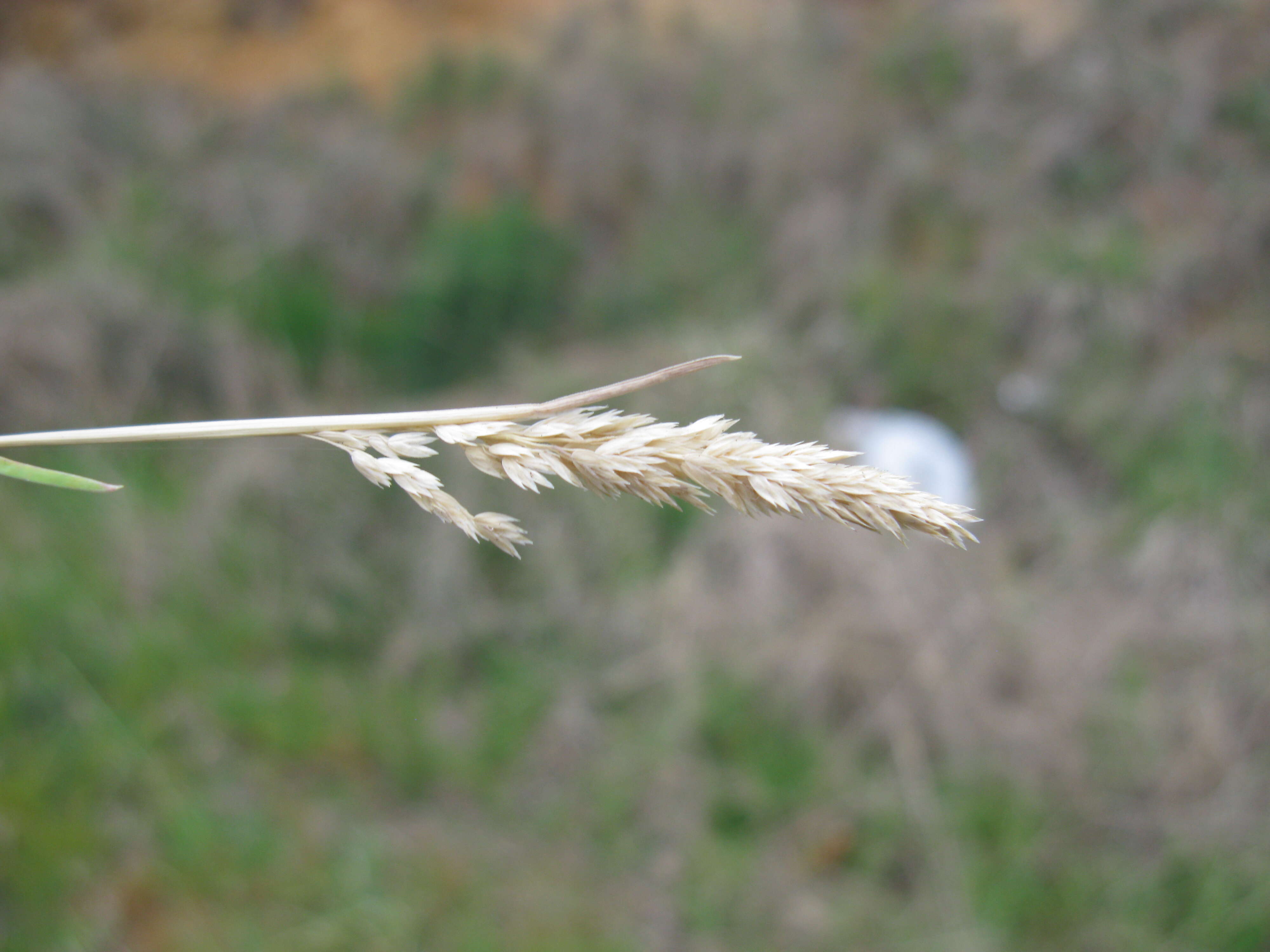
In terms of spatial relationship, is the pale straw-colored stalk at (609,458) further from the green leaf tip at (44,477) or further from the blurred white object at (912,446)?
the blurred white object at (912,446)

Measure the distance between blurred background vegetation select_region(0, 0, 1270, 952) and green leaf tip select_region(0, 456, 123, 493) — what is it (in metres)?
2.53

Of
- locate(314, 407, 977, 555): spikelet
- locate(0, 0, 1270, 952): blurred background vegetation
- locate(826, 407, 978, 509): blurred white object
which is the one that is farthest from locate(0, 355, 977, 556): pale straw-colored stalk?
locate(826, 407, 978, 509): blurred white object

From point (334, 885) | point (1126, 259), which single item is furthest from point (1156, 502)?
point (334, 885)

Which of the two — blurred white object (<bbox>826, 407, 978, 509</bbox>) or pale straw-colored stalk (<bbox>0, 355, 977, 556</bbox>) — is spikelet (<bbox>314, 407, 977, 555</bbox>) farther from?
blurred white object (<bbox>826, 407, 978, 509</bbox>)

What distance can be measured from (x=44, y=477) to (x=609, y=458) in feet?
1.11

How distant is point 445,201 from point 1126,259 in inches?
162

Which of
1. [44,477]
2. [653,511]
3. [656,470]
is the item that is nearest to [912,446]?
[653,511]

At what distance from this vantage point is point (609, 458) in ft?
1.76

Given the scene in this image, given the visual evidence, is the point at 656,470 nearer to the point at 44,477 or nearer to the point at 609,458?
the point at 609,458

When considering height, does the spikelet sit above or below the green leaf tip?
below

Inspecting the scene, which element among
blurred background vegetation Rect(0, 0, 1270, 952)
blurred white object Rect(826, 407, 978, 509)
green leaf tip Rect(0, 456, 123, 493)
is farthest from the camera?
blurred white object Rect(826, 407, 978, 509)

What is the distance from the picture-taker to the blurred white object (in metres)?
4.02

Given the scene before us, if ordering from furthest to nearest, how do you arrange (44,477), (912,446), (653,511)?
1. (912,446)
2. (653,511)
3. (44,477)

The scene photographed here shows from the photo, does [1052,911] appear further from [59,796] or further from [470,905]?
[59,796]
